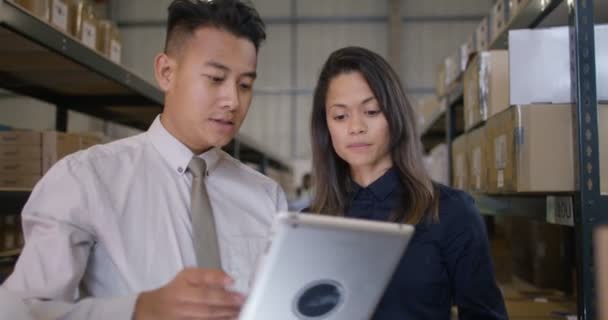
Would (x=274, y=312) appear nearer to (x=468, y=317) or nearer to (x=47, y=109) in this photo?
(x=468, y=317)

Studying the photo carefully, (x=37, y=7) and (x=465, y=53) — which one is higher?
(x=465, y=53)

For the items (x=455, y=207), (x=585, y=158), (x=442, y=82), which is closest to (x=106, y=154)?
(x=455, y=207)

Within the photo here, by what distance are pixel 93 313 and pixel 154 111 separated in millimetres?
2906

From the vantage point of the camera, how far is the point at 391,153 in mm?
1558

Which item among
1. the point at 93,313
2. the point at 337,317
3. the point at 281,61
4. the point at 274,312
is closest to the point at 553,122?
the point at 337,317

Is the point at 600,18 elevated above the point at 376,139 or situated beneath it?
elevated above

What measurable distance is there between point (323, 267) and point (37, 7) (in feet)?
5.59

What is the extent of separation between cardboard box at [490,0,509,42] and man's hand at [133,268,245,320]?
6.56 feet

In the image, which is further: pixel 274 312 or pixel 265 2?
pixel 265 2

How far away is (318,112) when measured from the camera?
169cm

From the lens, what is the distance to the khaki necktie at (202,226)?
1203 millimetres

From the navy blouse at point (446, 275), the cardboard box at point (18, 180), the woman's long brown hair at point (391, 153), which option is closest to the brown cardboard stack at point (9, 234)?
the cardboard box at point (18, 180)

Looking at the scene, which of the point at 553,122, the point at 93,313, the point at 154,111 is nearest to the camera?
the point at 93,313

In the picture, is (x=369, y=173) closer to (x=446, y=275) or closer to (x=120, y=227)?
(x=446, y=275)
